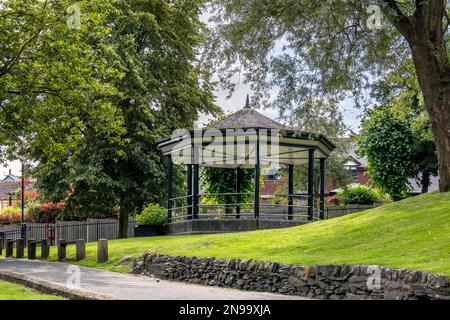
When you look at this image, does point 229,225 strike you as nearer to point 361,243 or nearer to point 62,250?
point 62,250

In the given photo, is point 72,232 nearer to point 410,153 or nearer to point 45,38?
point 45,38

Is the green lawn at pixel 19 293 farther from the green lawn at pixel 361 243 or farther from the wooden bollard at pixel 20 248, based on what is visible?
the wooden bollard at pixel 20 248

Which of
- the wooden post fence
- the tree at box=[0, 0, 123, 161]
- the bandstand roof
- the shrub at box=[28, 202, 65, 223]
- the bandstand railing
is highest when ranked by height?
the tree at box=[0, 0, 123, 161]

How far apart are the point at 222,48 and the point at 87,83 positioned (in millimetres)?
6844

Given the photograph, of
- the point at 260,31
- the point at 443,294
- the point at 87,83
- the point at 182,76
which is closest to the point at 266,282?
the point at 443,294

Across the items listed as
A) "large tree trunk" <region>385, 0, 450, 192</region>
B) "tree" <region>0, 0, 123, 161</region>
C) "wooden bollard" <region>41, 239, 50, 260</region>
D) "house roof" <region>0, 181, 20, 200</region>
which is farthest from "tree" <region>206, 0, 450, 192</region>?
"house roof" <region>0, 181, 20, 200</region>

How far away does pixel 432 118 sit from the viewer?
18688 mm

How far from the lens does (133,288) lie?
13.8 meters

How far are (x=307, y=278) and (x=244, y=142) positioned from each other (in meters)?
13.3

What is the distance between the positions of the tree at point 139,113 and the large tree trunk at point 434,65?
15343 millimetres

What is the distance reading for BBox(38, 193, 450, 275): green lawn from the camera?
12.6m

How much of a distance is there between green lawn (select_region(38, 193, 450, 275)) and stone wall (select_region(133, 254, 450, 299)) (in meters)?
0.32

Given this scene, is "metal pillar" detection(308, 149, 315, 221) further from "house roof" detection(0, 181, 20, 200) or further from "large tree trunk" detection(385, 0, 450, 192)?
"house roof" detection(0, 181, 20, 200)

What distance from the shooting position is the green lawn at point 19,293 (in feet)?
36.9
